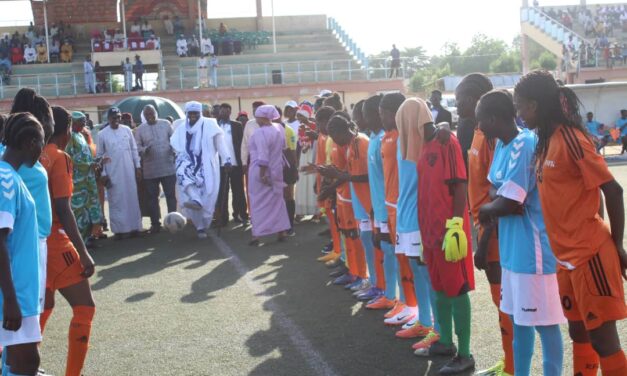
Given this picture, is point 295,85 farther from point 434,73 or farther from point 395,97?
point 434,73

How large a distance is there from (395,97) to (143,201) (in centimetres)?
A: 762

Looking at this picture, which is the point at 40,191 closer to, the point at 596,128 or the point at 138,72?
the point at 596,128

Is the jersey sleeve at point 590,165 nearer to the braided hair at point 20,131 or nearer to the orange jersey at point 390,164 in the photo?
the orange jersey at point 390,164

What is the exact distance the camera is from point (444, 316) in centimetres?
500

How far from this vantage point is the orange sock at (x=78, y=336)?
469 cm

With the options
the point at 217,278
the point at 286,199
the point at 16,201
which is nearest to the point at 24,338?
the point at 16,201

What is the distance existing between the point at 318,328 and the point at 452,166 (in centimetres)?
196

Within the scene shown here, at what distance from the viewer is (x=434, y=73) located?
8494 cm

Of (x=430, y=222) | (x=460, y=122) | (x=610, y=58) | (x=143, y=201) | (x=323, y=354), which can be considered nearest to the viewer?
(x=430, y=222)

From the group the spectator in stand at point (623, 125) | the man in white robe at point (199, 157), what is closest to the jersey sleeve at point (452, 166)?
the man in white robe at point (199, 157)

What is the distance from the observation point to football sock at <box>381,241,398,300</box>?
246 inches

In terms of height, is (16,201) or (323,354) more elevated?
(16,201)

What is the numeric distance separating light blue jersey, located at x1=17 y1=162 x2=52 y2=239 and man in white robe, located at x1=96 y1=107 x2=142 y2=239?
23.9 ft

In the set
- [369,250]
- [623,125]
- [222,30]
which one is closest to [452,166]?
[369,250]
